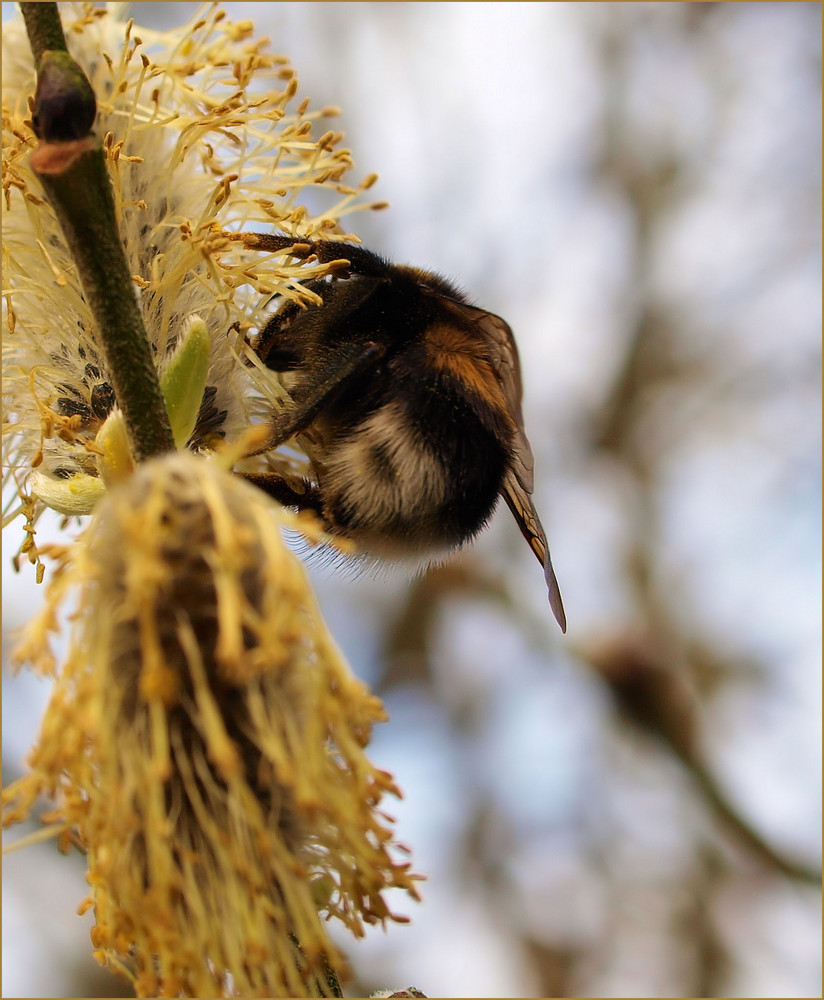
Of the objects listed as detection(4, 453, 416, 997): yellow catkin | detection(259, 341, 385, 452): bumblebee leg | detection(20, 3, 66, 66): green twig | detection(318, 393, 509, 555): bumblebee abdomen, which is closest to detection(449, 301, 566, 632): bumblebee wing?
detection(318, 393, 509, 555): bumblebee abdomen

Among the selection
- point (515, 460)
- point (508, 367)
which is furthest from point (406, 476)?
point (508, 367)

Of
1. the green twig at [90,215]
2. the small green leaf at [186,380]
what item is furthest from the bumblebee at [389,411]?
the green twig at [90,215]

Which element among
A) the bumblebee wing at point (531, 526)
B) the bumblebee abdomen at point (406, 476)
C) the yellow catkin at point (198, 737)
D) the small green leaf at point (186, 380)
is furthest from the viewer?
the bumblebee wing at point (531, 526)

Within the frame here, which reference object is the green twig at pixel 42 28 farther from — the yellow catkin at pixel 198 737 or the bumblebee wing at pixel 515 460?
the bumblebee wing at pixel 515 460

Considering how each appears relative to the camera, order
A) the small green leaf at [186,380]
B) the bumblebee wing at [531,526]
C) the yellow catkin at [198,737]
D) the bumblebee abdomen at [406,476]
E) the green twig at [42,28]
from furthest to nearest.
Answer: the bumblebee wing at [531,526] → the bumblebee abdomen at [406,476] → the small green leaf at [186,380] → the green twig at [42,28] → the yellow catkin at [198,737]

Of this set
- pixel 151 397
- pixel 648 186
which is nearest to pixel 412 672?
pixel 648 186

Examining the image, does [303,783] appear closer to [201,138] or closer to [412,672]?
[201,138]

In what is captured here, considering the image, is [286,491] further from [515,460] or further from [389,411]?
[515,460]
